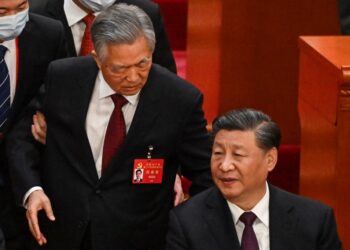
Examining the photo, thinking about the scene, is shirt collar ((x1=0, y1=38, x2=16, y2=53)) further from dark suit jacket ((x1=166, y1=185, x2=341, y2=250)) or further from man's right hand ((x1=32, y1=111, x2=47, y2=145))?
dark suit jacket ((x1=166, y1=185, x2=341, y2=250))

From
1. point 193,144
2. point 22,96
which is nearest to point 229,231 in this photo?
point 193,144

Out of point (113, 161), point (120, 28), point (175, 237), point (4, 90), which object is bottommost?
point (175, 237)

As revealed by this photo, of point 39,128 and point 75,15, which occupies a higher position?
point 75,15

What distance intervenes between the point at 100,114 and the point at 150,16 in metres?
0.37

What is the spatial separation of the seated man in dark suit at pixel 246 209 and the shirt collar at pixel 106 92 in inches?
7.0

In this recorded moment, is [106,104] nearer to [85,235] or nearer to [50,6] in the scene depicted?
[85,235]

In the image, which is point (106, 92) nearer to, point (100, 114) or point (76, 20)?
point (100, 114)

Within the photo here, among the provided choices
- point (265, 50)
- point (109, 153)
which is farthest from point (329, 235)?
point (265, 50)

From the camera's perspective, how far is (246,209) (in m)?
1.66

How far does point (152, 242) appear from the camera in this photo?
6.02 ft

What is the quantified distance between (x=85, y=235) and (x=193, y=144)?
0.25 meters

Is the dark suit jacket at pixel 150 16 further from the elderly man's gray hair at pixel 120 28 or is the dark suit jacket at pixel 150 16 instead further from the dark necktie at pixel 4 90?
the elderly man's gray hair at pixel 120 28

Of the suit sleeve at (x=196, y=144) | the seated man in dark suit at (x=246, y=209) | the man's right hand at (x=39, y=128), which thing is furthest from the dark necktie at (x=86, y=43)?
the seated man in dark suit at (x=246, y=209)

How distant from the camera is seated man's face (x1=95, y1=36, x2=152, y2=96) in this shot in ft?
5.49
